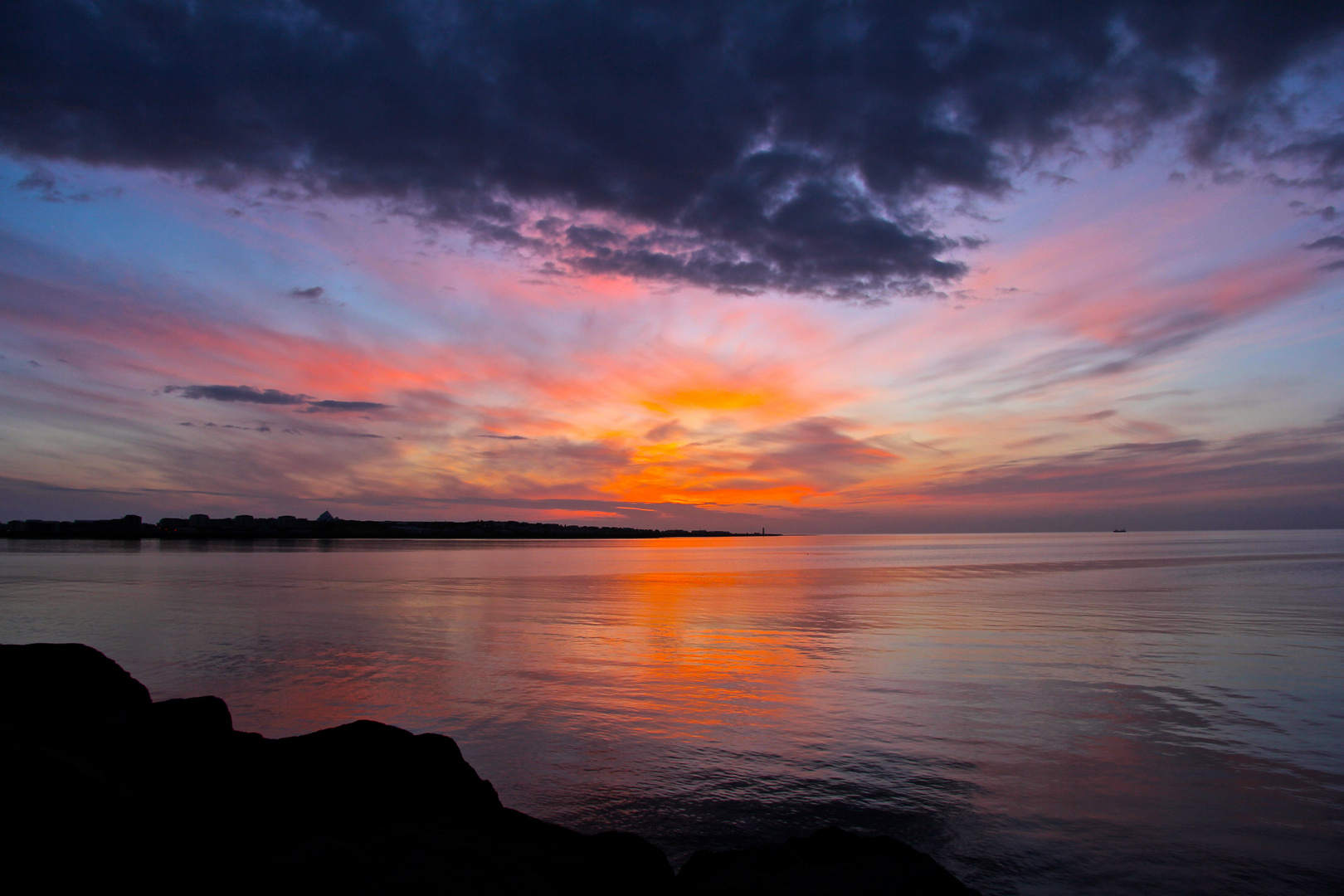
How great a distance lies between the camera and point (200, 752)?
5.87m

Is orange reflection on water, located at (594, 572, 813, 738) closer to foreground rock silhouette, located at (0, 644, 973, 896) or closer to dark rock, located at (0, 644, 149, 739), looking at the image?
foreground rock silhouette, located at (0, 644, 973, 896)

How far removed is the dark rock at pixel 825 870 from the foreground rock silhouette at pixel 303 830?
0.01 meters

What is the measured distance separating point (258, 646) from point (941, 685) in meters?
13.1

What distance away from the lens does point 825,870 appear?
4211 millimetres

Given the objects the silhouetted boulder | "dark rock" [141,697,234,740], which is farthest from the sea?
"dark rock" [141,697,234,740]

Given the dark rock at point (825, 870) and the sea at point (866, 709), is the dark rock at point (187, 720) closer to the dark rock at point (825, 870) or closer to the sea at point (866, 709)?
the sea at point (866, 709)

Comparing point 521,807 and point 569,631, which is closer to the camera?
point 521,807

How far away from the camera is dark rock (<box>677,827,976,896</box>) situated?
3.84 meters

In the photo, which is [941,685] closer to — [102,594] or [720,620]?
[720,620]

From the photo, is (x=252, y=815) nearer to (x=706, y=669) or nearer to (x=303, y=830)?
(x=303, y=830)

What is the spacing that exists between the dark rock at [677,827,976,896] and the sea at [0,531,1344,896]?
3.99ft

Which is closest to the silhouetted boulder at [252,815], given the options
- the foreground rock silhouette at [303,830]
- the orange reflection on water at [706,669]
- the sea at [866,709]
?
the foreground rock silhouette at [303,830]

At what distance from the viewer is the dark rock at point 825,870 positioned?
3.84m

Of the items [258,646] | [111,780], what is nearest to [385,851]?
[111,780]
